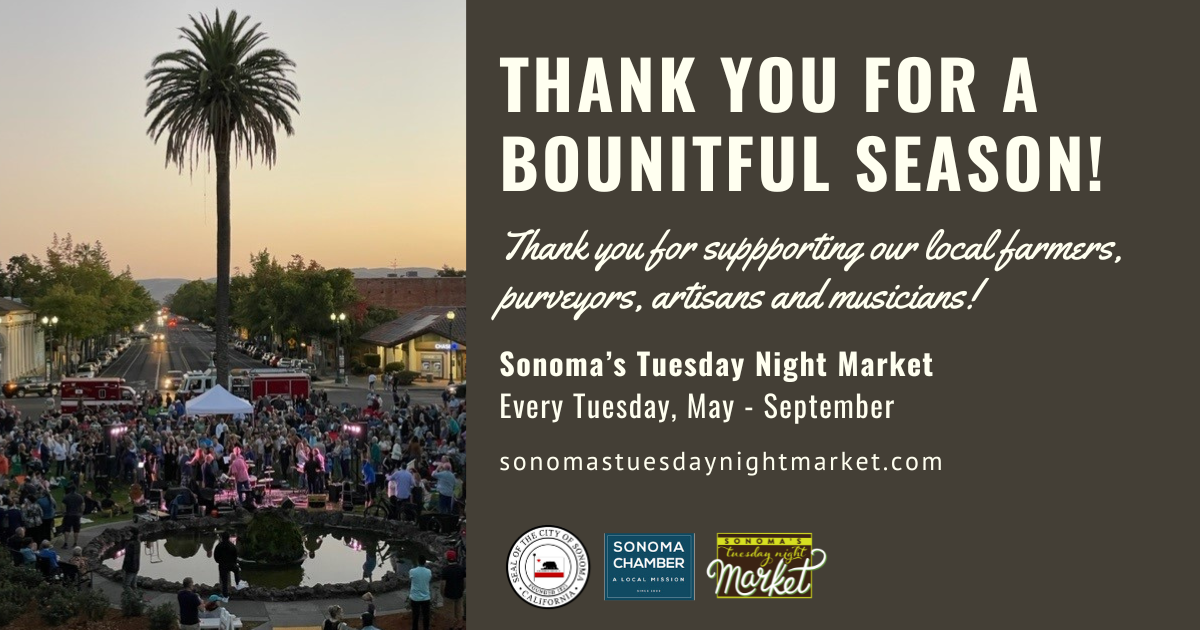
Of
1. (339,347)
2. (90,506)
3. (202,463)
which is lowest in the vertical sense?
(90,506)

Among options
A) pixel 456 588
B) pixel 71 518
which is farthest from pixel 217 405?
pixel 456 588

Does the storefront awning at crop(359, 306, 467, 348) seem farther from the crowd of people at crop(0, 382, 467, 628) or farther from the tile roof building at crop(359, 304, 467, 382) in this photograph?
the crowd of people at crop(0, 382, 467, 628)

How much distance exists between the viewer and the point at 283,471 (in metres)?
28.9

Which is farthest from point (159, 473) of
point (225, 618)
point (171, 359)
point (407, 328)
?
point (171, 359)

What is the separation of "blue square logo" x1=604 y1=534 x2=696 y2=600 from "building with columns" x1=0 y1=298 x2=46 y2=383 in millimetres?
73389

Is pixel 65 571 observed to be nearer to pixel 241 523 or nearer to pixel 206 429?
pixel 241 523

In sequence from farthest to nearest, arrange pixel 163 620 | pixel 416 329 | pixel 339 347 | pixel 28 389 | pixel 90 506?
pixel 339 347, pixel 416 329, pixel 28 389, pixel 90 506, pixel 163 620

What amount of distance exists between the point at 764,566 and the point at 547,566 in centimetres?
182

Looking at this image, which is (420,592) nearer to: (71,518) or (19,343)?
(71,518)

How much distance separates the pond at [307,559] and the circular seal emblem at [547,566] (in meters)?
9.99

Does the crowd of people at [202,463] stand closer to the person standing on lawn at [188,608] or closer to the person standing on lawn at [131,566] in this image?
the person standing on lawn at [131,566]

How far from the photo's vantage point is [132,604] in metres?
16.3

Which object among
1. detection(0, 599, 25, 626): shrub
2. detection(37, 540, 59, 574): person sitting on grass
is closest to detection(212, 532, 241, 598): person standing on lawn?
detection(37, 540, 59, 574): person sitting on grass

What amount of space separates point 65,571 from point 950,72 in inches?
599
